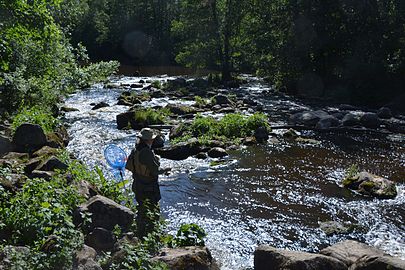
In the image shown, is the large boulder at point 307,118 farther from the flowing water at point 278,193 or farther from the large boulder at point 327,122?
the flowing water at point 278,193

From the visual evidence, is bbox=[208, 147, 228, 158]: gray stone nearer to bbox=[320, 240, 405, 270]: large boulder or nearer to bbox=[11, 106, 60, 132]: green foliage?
bbox=[11, 106, 60, 132]: green foliage

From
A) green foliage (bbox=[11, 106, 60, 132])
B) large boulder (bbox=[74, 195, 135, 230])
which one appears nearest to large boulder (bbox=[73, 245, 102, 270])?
large boulder (bbox=[74, 195, 135, 230])

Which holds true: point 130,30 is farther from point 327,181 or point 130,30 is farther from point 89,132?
point 327,181

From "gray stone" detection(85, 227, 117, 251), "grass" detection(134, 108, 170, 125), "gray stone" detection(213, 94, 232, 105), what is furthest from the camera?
"gray stone" detection(213, 94, 232, 105)

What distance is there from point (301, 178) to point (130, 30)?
56537 millimetres

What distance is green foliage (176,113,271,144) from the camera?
18.8 metres

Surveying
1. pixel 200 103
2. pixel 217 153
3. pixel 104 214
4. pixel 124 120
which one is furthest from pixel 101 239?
pixel 200 103

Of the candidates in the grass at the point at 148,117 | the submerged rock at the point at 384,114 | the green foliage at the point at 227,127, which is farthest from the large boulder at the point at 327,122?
the grass at the point at 148,117

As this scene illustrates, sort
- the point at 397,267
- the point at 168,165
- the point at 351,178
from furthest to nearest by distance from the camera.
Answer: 1. the point at 168,165
2. the point at 351,178
3. the point at 397,267

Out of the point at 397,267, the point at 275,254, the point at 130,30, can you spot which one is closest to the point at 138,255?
the point at 275,254

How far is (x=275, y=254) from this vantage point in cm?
771

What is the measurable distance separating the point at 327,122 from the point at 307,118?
103 centimetres

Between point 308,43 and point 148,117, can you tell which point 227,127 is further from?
point 308,43

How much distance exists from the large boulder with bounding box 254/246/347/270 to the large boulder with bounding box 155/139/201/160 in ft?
27.8
